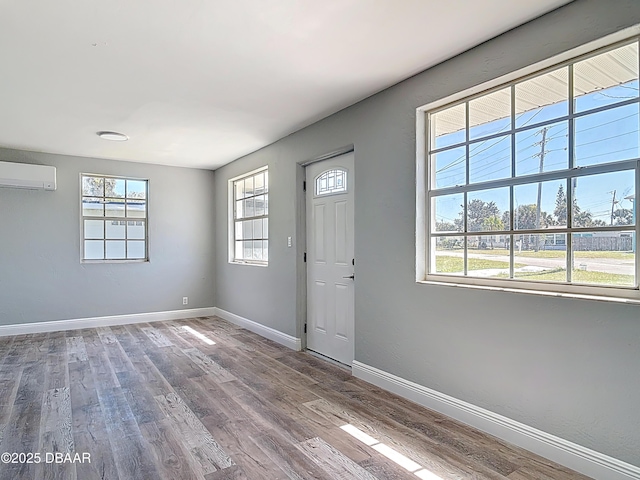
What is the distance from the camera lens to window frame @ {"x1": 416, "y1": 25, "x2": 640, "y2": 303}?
200 centimetres

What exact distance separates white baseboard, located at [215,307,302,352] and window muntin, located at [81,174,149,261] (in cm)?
161

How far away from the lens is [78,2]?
6.78 ft

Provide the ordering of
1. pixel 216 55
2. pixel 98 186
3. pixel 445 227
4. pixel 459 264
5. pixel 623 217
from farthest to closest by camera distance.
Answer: pixel 98 186 < pixel 445 227 < pixel 459 264 < pixel 216 55 < pixel 623 217

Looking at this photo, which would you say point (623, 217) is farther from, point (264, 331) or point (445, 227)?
point (264, 331)

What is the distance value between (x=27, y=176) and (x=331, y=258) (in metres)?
4.19

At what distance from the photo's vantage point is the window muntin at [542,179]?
2018mm

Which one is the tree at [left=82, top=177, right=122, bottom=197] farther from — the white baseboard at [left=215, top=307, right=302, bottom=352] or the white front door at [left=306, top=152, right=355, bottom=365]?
the white front door at [left=306, top=152, right=355, bottom=365]

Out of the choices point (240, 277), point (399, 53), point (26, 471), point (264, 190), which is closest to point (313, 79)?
point (399, 53)

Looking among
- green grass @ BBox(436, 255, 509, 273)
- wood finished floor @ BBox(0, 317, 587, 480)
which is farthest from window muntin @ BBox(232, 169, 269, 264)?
green grass @ BBox(436, 255, 509, 273)

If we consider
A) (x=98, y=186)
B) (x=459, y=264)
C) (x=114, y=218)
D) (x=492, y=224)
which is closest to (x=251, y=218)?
(x=114, y=218)

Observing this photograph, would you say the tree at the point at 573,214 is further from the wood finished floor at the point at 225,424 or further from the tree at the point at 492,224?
the wood finished floor at the point at 225,424

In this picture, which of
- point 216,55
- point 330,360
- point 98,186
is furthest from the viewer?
point 98,186

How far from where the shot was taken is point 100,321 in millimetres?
5812

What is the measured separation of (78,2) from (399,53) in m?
1.89
